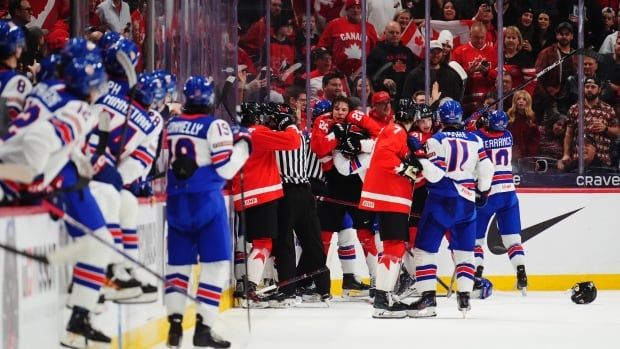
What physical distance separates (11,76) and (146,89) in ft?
2.08

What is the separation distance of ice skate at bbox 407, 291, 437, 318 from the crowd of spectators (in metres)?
3.45

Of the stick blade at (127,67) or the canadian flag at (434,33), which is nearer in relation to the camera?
the stick blade at (127,67)

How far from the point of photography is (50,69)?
5352mm

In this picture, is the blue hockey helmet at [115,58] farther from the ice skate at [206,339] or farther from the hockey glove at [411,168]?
the hockey glove at [411,168]

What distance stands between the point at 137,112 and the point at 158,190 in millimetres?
1622

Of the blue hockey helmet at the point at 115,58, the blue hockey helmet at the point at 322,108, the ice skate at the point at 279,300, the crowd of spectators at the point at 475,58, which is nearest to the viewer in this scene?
the blue hockey helmet at the point at 115,58

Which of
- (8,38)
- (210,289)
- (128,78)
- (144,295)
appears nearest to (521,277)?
(210,289)

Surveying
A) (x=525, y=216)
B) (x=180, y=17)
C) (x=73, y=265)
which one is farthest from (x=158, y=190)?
(x=525, y=216)

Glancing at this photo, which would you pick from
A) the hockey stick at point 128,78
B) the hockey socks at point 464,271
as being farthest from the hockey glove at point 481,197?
the hockey stick at point 128,78

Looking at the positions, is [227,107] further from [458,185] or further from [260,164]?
[458,185]

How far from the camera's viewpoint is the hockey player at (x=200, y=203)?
20.4 ft

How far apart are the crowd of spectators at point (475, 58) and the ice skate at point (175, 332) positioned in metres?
5.39

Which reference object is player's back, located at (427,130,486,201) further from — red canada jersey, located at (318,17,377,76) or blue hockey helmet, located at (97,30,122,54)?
red canada jersey, located at (318,17,377,76)

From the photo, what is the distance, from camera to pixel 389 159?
27.6 ft
